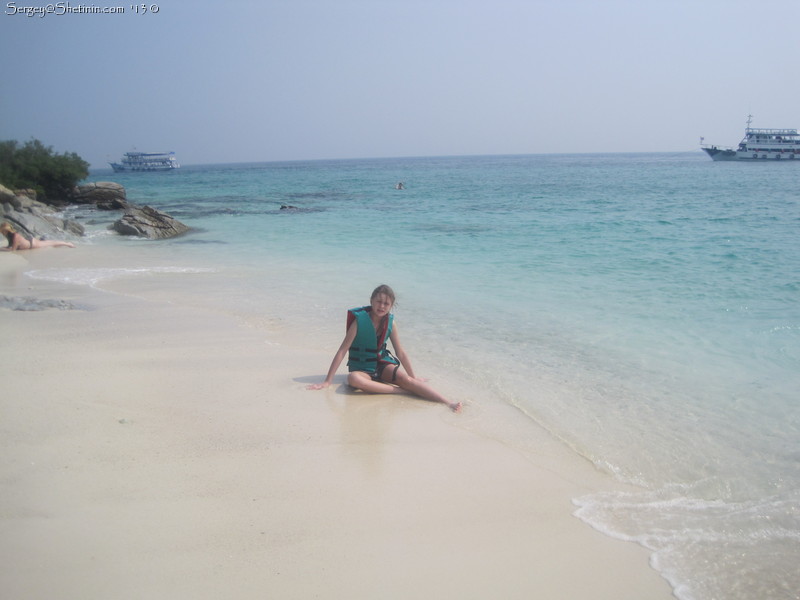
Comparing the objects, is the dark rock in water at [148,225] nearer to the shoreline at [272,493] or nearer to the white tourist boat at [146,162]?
the shoreline at [272,493]

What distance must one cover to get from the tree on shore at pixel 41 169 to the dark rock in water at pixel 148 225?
41.3ft

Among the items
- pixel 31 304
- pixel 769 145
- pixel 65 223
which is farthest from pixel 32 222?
pixel 769 145

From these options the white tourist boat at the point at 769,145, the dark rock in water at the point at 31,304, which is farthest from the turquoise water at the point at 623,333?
the white tourist boat at the point at 769,145

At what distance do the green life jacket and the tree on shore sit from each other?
28.9m

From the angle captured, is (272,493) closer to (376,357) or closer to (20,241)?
(376,357)

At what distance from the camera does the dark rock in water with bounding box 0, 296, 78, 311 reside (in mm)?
7883

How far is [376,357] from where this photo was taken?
18.9 ft

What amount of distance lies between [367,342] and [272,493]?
→ 2199mm

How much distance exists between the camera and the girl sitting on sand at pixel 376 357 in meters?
5.59

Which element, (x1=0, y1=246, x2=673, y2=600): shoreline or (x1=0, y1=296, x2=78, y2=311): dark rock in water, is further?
(x1=0, y1=296, x2=78, y2=311): dark rock in water

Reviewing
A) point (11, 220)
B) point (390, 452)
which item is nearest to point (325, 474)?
point (390, 452)

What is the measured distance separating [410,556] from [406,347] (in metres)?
4.41

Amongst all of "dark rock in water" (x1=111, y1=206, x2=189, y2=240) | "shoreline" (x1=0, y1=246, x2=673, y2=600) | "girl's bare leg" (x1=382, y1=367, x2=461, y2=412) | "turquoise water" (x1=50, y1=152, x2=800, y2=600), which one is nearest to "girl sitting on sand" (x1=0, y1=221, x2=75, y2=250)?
"turquoise water" (x1=50, y1=152, x2=800, y2=600)

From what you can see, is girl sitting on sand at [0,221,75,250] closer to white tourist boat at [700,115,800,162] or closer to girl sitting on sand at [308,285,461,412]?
girl sitting on sand at [308,285,461,412]
